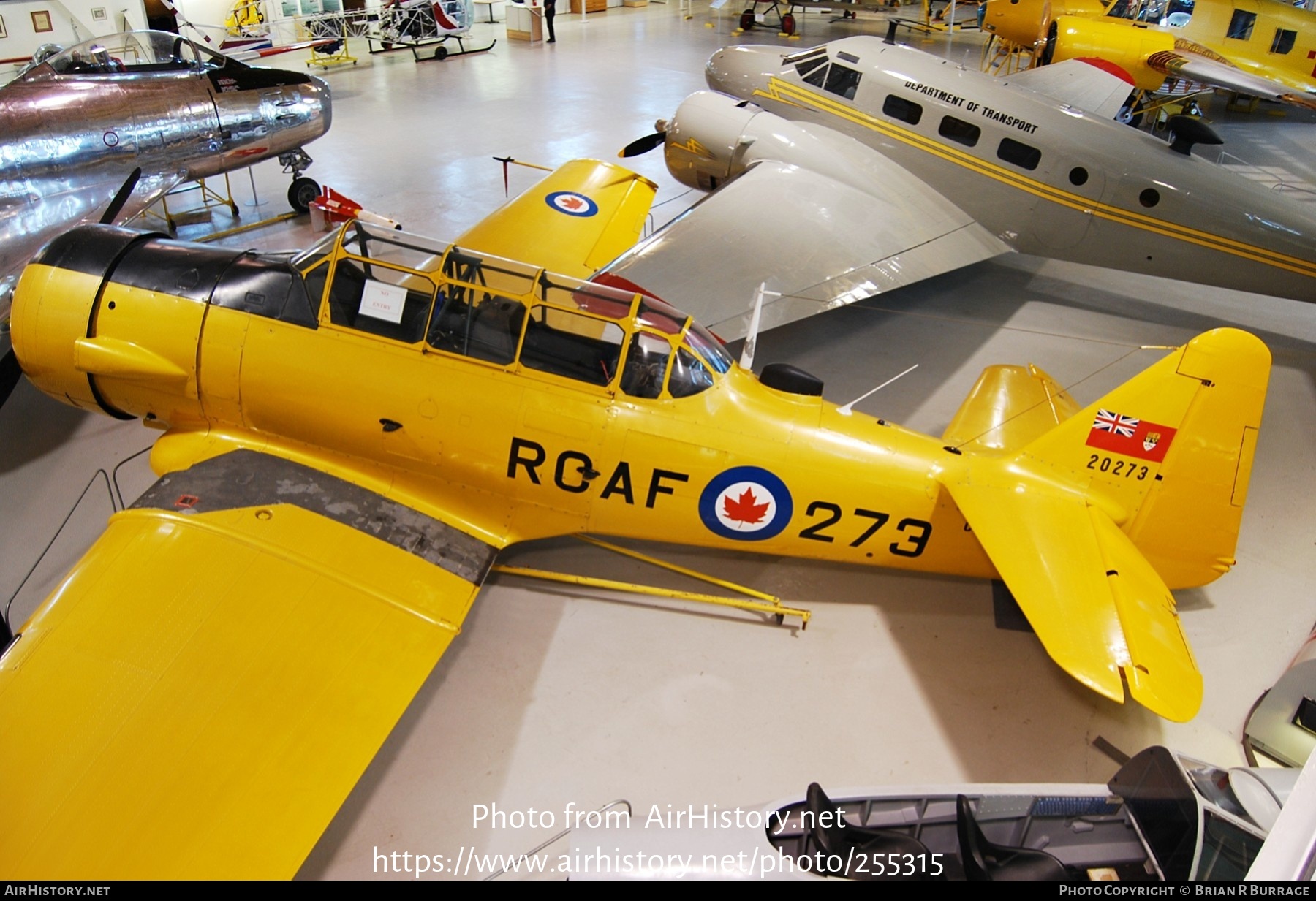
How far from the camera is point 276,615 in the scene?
3834 mm

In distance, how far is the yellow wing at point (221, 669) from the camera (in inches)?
120

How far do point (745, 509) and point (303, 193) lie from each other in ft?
24.5

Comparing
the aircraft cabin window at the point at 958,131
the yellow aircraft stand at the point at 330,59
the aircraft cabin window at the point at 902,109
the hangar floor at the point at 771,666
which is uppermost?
the aircraft cabin window at the point at 902,109

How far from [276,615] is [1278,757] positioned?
4.81m

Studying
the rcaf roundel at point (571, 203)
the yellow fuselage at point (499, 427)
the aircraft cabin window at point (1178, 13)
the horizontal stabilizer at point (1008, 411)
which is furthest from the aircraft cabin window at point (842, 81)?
the aircraft cabin window at point (1178, 13)

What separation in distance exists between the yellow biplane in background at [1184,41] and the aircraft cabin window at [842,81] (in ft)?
21.4

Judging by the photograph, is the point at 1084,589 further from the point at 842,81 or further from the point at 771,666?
the point at 842,81

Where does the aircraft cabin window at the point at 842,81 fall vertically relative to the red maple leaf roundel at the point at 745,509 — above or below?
above

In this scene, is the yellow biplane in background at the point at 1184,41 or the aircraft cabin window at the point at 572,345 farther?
the yellow biplane in background at the point at 1184,41

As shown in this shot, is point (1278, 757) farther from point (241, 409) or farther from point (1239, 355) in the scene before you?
point (241, 409)

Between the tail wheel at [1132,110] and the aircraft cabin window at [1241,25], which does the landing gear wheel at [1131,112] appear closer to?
the tail wheel at [1132,110]

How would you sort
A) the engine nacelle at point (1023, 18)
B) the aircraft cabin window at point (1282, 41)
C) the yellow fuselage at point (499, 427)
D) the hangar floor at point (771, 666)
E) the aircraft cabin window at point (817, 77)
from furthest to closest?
the aircraft cabin window at point (1282, 41) → the engine nacelle at point (1023, 18) → the aircraft cabin window at point (817, 77) → the yellow fuselage at point (499, 427) → the hangar floor at point (771, 666)

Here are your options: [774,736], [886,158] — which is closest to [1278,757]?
[774,736]

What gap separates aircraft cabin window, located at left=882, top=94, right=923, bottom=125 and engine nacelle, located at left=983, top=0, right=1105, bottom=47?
275 inches
